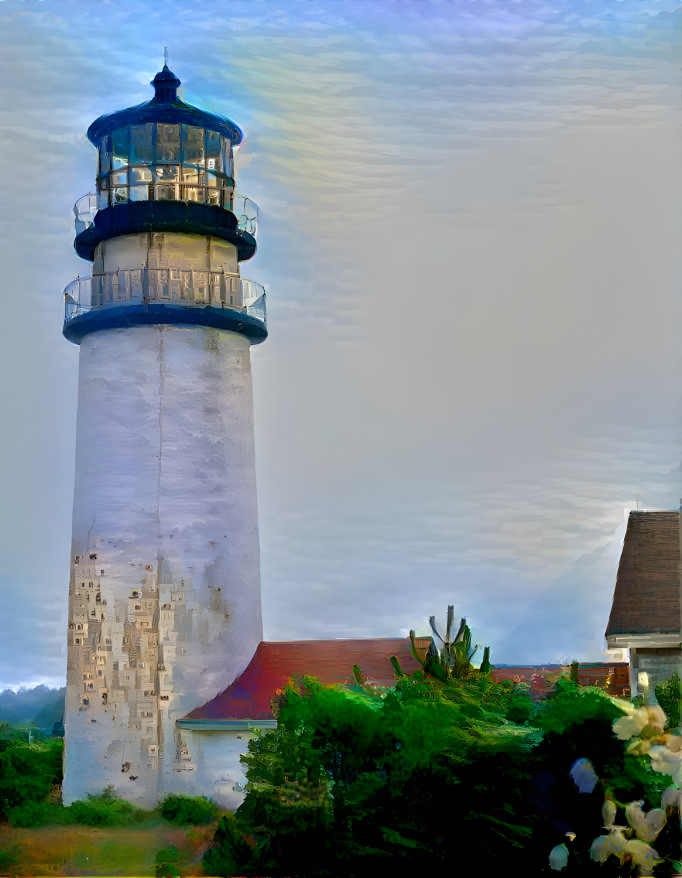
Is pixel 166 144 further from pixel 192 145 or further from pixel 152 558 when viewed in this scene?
pixel 152 558

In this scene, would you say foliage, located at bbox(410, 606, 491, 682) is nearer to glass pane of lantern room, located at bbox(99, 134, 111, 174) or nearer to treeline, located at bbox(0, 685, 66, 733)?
treeline, located at bbox(0, 685, 66, 733)

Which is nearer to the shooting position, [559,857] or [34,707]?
[559,857]

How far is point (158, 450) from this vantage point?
20688mm

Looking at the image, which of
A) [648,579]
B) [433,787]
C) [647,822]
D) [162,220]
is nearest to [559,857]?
[647,822]

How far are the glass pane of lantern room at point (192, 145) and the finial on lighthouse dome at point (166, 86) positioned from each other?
0.55 metres

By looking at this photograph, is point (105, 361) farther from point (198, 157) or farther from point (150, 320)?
point (198, 157)

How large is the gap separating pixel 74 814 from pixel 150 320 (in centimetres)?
782

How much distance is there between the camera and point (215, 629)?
822 inches

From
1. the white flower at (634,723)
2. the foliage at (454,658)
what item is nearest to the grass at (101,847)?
the foliage at (454,658)

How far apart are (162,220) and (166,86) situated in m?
2.33

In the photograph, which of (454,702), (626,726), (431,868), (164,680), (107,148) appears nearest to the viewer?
(626,726)

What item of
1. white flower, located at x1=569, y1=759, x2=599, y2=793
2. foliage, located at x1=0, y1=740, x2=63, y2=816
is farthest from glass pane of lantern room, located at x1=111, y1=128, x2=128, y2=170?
white flower, located at x1=569, y1=759, x2=599, y2=793

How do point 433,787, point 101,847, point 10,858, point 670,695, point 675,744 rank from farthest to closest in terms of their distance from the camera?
point 101,847
point 670,695
point 10,858
point 433,787
point 675,744

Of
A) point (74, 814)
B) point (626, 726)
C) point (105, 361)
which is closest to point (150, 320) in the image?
point (105, 361)
